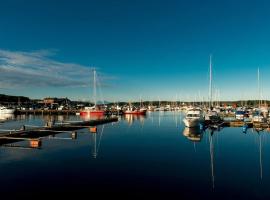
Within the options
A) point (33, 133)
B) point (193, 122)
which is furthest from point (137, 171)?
point (193, 122)

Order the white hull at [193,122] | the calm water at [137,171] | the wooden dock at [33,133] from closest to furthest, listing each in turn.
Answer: the calm water at [137,171] < the wooden dock at [33,133] < the white hull at [193,122]

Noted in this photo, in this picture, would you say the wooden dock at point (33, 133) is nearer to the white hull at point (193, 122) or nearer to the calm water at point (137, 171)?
the calm water at point (137, 171)

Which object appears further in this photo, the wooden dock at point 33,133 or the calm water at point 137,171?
the wooden dock at point 33,133

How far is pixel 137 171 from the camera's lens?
26578 mm

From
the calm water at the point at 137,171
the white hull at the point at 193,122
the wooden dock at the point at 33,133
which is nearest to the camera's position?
the calm water at the point at 137,171

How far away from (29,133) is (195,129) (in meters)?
35.2

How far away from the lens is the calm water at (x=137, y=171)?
20.8 metres

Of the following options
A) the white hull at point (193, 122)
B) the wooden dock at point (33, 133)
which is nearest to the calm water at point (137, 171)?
the wooden dock at point (33, 133)

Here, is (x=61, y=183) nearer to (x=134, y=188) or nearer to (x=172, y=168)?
(x=134, y=188)

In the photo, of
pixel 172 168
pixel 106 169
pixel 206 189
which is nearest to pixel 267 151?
pixel 172 168

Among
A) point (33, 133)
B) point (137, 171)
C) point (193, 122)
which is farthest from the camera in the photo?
point (193, 122)

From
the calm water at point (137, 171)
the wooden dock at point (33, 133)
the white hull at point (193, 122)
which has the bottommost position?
the calm water at point (137, 171)

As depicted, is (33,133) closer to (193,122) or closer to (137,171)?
(137,171)

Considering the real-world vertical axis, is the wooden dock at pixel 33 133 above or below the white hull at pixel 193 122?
below
